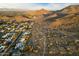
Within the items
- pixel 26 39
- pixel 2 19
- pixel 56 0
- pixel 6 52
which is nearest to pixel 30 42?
pixel 26 39

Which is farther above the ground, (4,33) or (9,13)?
(9,13)

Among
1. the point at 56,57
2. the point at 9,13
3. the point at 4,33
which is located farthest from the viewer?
the point at 9,13

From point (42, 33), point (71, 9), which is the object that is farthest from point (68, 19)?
point (42, 33)

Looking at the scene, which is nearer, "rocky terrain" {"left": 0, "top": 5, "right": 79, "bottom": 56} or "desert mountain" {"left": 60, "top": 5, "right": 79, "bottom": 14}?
"rocky terrain" {"left": 0, "top": 5, "right": 79, "bottom": 56}

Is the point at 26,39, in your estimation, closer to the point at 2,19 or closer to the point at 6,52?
the point at 6,52

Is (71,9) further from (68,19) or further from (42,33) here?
(42,33)

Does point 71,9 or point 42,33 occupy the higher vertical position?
point 71,9

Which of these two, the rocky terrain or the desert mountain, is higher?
the desert mountain

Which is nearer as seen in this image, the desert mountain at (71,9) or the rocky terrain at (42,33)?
the rocky terrain at (42,33)

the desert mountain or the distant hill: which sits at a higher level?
the desert mountain

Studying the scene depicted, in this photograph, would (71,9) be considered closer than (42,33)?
No

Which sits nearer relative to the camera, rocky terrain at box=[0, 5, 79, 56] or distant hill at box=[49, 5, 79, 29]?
rocky terrain at box=[0, 5, 79, 56]
